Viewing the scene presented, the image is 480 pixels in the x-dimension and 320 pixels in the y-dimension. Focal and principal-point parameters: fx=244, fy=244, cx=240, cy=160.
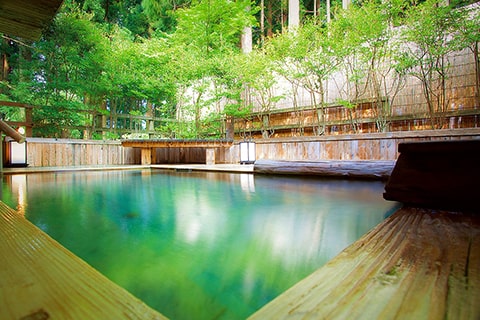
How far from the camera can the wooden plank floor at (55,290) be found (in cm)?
48

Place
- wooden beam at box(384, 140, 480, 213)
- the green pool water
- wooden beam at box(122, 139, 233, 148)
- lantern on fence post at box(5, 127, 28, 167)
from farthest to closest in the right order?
wooden beam at box(122, 139, 233, 148)
lantern on fence post at box(5, 127, 28, 167)
wooden beam at box(384, 140, 480, 213)
the green pool water

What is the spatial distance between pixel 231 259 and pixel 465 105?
322 inches

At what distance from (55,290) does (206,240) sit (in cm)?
74

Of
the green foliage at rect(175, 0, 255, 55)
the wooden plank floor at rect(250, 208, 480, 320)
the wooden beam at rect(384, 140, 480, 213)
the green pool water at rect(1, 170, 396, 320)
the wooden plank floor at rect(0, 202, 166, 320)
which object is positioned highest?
the green foliage at rect(175, 0, 255, 55)

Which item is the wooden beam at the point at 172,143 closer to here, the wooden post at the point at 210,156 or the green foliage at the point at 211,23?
the wooden post at the point at 210,156

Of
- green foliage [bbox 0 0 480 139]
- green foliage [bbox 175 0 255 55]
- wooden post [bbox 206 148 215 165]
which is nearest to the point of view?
green foliage [bbox 0 0 480 139]

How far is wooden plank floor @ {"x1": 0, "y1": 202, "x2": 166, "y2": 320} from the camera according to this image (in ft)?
1.59

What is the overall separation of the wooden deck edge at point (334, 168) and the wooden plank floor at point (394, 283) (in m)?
2.96

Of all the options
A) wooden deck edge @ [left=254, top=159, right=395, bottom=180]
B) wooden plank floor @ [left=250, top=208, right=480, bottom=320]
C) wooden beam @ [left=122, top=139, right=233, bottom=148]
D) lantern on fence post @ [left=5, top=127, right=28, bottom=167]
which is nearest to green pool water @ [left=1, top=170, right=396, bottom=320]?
wooden plank floor @ [left=250, top=208, right=480, bottom=320]

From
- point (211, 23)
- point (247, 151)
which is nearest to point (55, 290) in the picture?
point (247, 151)

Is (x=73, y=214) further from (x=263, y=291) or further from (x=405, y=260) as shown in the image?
(x=405, y=260)

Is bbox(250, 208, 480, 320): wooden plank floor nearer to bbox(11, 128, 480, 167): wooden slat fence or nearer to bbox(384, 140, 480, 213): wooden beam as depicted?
bbox(384, 140, 480, 213): wooden beam

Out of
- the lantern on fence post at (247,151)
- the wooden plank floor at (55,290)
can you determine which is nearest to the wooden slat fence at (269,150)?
the lantern on fence post at (247,151)

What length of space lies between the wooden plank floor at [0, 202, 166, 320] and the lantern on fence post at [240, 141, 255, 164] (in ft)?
19.1
